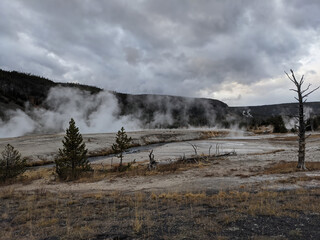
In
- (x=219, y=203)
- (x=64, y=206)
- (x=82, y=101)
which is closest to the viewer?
(x=219, y=203)

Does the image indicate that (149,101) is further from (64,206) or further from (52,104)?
(64,206)

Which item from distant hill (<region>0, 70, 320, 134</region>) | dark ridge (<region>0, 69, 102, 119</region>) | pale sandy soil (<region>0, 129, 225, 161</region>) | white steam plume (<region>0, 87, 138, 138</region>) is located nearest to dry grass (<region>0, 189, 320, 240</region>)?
pale sandy soil (<region>0, 129, 225, 161</region>)

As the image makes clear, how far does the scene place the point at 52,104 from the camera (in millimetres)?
105250

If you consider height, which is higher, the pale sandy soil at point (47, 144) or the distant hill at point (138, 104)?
the distant hill at point (138, 104)

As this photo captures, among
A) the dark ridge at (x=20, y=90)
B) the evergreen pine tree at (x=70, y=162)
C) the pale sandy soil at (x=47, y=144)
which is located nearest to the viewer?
the evergreen pine tree at (x=70, y=162)

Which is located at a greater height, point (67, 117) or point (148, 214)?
point (67, 117)

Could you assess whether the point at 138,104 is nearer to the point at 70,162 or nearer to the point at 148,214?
the point at 70,162

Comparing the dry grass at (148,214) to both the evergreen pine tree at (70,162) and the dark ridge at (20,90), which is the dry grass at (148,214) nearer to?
the evergreen pine tree at (70,162)

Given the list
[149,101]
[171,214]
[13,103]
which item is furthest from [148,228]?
[149,101]

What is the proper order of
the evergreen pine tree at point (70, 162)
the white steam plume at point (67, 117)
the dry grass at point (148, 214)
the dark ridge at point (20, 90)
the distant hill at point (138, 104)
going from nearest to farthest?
the dry grass at point (148, 214)
the evergreen pine tree at point (70, 162)
the white steam plume at point (67, 117)
the dark ridge at point (20, 90)
the distant hill at point (138, 104)

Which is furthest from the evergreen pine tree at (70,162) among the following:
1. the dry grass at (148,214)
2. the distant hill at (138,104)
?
the distant hill at (138,104)

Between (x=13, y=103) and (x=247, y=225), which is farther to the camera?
(x=13, y=103)

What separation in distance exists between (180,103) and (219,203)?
18270 centimetres

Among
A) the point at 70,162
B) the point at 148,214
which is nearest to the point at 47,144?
the point at 70,162
